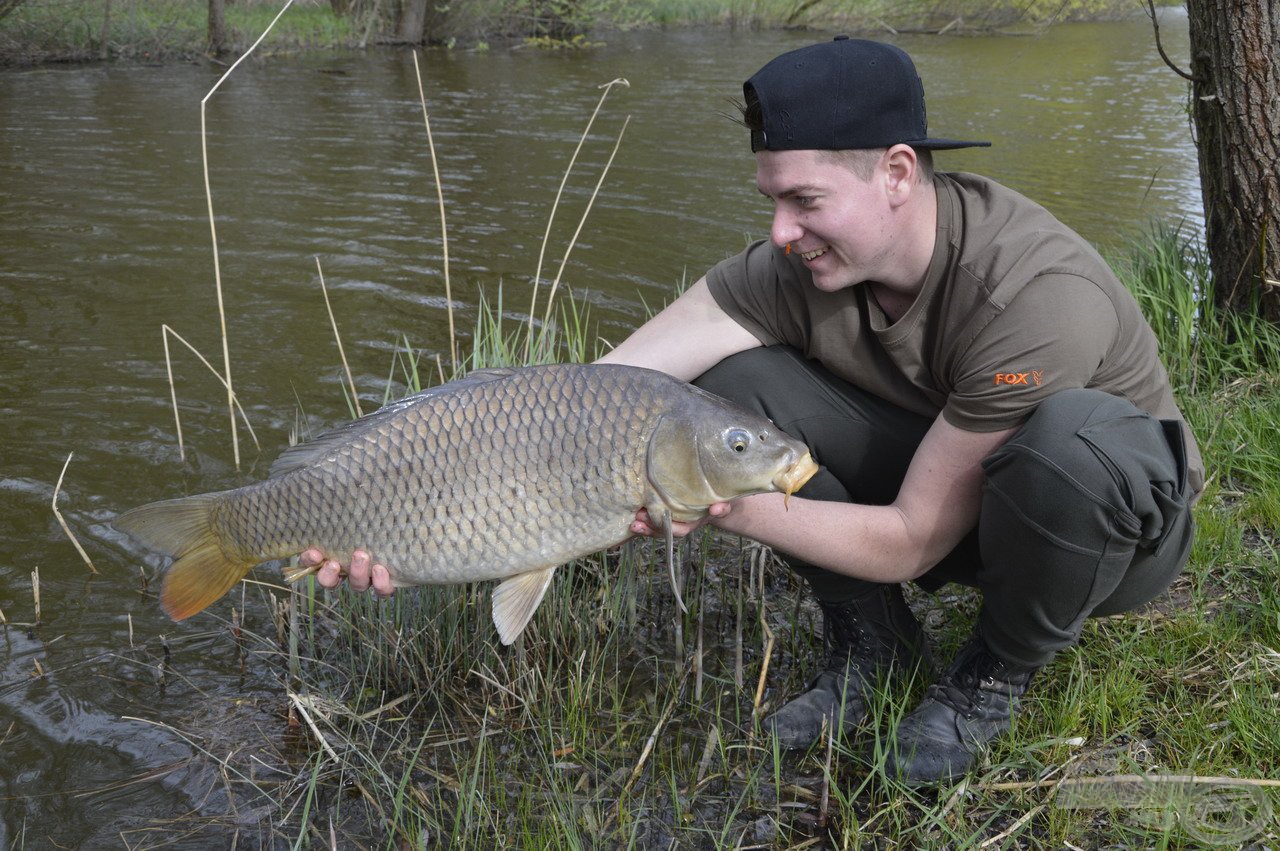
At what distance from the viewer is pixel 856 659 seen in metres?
2.38

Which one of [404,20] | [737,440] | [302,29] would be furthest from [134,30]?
[737,440]

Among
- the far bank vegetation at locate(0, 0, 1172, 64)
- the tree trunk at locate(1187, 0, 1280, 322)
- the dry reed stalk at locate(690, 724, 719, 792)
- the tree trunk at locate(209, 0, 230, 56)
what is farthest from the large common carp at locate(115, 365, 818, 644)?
the tree trunk at locate(209, 0, 230, 56)

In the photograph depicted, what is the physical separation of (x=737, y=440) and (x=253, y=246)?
5.35 m

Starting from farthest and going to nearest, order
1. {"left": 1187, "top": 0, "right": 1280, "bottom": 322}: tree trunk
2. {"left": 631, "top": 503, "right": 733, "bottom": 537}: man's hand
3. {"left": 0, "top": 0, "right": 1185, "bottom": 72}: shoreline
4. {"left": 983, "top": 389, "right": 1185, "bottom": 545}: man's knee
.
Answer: {"left": 0, "top": 0, "right": 1185, "bottom": 72}: shoreline → {"left": 1187, "top": 0, "right": 1280, "bottom": 322}: tree trunk → {"left": 631, "top": 503, "right": 733, "bottom": 537}: man's hand → {"left": 983, "top": 389, "right": 1185, "bottom": 545}: man's knee

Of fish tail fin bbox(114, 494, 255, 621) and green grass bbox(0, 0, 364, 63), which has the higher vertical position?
green grass bbox(0, 0, 364, 63)

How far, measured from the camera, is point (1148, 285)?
4141 mm

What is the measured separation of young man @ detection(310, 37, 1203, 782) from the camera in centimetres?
193

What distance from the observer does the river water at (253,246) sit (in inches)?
104

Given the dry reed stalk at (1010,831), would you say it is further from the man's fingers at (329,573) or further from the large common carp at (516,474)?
the man's fingers at (329,573)

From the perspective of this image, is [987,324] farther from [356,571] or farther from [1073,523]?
[356,571]

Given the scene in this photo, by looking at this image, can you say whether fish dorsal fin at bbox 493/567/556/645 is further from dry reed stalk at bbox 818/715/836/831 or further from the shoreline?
the shoreline

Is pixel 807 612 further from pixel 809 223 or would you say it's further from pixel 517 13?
pixel 517 13

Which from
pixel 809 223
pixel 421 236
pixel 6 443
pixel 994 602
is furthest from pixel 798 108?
pixel 421 236

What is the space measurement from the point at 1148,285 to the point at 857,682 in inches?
98.6
